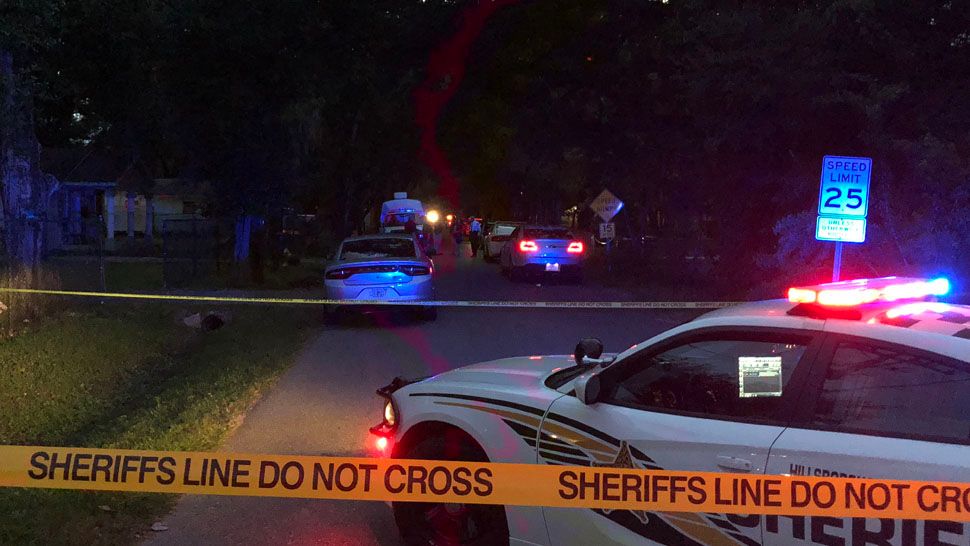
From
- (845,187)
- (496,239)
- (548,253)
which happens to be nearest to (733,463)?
(845,187)

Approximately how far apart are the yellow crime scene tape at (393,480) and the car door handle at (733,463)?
31 millimetres

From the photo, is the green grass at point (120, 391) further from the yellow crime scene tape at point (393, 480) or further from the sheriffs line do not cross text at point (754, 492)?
the sheriffs line do not cross text at point (754, 492)

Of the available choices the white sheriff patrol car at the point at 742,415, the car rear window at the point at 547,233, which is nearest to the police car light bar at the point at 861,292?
the white sheriff patrol car at the point at 742,415

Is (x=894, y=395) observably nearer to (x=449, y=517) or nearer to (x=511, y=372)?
(x=511, y=372)

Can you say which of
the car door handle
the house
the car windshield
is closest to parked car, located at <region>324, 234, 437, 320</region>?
the car door handle

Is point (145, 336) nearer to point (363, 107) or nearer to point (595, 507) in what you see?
point (595, 507)

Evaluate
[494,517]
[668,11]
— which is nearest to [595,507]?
[494,517]

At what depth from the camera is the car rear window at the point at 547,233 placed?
24.9 m

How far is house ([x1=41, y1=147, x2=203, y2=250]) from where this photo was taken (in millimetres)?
37031

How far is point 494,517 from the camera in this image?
4.54 metres

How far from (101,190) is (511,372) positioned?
40866 mm

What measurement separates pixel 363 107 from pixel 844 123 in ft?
64.7

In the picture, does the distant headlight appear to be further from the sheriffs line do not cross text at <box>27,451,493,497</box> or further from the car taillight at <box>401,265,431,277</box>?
the car taillight at <box>401,265,431,277</box>

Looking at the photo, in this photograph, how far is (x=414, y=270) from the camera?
14.5m
